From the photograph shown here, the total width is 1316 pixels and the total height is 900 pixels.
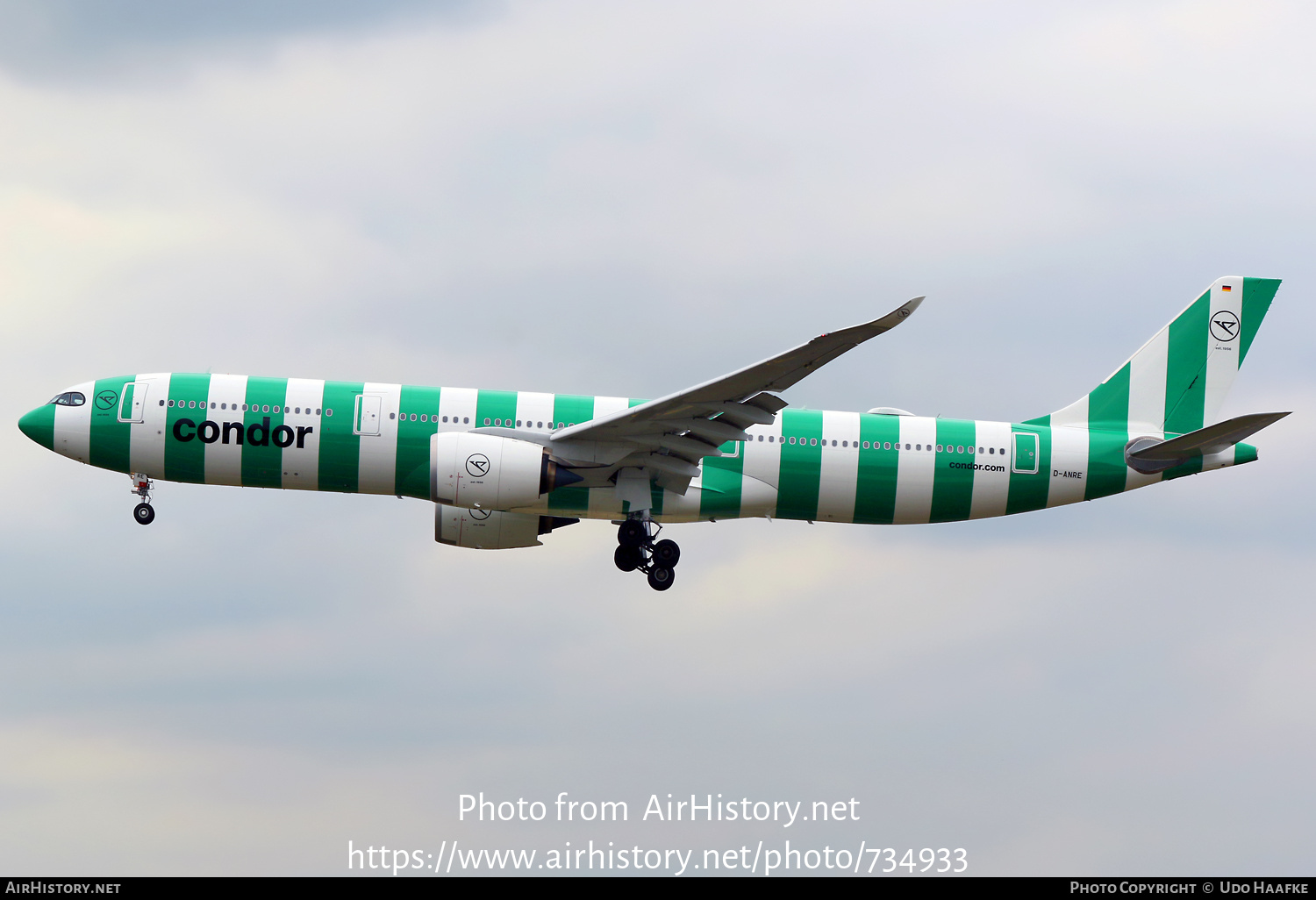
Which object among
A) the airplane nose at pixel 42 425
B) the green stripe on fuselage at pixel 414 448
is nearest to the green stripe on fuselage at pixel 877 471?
the green stripe on fuselage at pixel 414 448

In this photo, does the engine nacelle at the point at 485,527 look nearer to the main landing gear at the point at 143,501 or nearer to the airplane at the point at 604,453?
the airplane at the point at 604,453

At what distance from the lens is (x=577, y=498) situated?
118 ft

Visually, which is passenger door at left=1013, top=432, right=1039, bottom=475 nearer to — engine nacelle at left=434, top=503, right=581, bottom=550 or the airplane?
the airplane

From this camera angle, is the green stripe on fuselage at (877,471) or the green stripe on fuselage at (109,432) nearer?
the green stripe on fuselage at (109,432)

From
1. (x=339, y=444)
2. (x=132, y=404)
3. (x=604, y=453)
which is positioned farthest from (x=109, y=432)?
(x=604, y=453)

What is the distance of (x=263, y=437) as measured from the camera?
35.2 metres

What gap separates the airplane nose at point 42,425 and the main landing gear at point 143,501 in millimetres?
2248

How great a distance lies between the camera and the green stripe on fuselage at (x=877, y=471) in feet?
121

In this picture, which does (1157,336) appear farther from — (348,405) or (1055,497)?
(348,405)

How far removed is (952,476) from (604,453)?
29.4ft

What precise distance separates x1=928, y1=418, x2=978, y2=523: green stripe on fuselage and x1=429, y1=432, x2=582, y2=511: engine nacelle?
9819 millimetres

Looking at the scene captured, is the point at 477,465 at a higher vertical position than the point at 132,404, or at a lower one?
lower

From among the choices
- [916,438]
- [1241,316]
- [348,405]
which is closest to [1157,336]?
[1241,316]

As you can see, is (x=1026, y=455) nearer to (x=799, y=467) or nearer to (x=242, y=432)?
(x=799, y=467)
